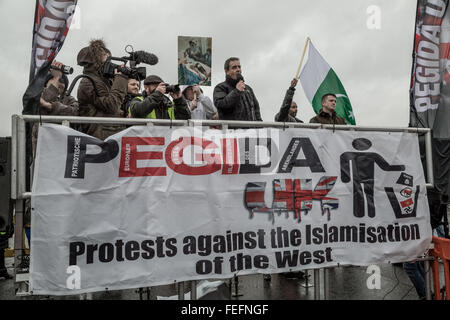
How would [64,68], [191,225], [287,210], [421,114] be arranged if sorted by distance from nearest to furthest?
[191,225] < [287,210] < [64,68] < [421,114]

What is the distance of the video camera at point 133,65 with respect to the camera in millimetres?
4316

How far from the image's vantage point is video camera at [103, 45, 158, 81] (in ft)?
14.2

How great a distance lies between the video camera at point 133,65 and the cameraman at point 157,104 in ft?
0.43

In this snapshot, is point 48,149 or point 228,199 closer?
point 48,149

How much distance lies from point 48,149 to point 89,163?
0.37 m

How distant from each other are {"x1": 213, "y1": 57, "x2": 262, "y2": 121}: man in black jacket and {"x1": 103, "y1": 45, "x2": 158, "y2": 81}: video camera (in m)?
0.99

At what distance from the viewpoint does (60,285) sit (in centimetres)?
311

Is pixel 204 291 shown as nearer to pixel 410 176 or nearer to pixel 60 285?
pixel 60 285

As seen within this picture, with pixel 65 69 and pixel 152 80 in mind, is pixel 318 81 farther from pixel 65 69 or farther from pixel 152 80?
pixel 65 69

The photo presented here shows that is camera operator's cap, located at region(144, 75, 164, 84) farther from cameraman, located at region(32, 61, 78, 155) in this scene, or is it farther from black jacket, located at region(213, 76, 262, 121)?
cameraman, located at region(32, 61, 78, 155)

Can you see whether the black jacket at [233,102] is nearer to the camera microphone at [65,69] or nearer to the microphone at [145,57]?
the microphone at [145,57]

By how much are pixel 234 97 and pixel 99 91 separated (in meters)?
1.69

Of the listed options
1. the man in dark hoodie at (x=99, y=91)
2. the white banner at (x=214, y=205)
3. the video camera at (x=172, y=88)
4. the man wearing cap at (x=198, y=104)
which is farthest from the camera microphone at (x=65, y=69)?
the man wearing cap at (x=198, y=104)
